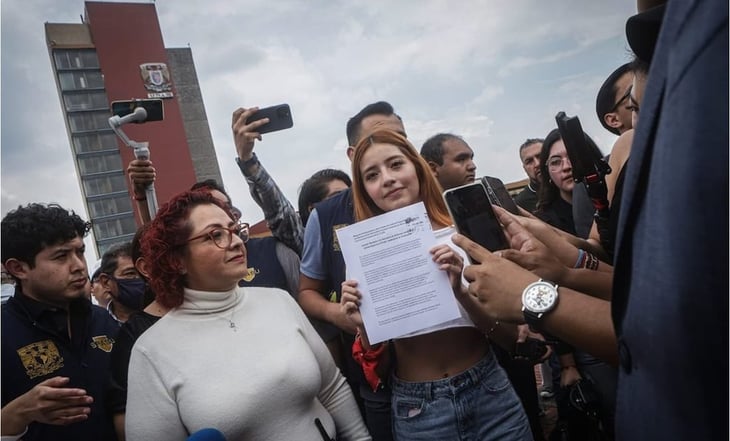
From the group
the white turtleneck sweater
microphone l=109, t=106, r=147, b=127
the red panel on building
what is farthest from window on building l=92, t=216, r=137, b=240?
the white turtleneck sweater

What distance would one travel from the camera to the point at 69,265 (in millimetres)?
2324

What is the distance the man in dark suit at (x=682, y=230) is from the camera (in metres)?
0.52

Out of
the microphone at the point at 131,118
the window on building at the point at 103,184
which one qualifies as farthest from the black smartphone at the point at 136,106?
the window on building at the point at 103,184

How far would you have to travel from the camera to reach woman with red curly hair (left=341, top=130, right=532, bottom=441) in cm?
159

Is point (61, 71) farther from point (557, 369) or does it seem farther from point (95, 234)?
point (557, 369)

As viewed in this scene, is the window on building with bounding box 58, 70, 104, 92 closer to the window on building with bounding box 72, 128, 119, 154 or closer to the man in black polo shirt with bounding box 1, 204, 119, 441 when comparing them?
the window on building with bounding box 72, 128, 119, 154

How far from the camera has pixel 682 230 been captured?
56 centimetres

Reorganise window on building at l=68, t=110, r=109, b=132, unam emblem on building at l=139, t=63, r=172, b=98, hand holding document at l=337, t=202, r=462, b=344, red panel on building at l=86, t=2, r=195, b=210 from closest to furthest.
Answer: hand holding document at l=337, t=202, r=462, b=344 < red panel on building at l=86, t=2, r=195, b=210 < unam emblem on building at l=139, t=63, r=172, b=98 < window on building at l=68, t=110, r=109, b=132

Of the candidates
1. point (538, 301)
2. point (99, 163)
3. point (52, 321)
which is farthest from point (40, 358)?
point (99, 163)

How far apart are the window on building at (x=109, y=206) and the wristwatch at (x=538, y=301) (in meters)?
42.3

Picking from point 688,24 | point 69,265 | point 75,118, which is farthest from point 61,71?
point 688,24

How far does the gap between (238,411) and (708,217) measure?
162 cm

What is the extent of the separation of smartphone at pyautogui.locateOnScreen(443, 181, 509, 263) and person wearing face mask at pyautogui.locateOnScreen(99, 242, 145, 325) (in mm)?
2722

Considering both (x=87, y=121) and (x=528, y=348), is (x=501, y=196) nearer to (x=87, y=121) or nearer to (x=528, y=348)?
(x=528, y=348)
